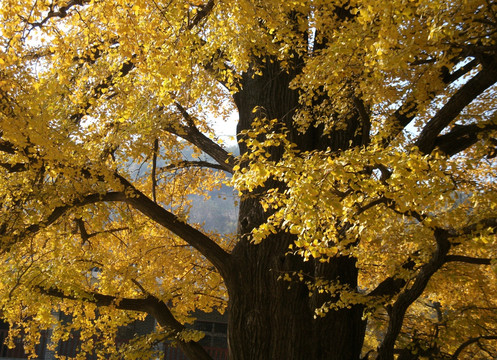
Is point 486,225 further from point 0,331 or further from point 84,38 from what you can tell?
point 0,331

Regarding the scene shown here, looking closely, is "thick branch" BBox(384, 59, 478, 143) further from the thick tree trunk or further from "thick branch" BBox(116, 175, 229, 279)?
"thick branch" BBox(116, 175, 229, 279)

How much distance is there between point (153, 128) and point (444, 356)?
454cm

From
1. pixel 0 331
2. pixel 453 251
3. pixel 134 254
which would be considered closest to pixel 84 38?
pixel 134 254

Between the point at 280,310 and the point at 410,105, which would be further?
Result: the point at 280,310

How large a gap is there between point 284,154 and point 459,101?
1911mm

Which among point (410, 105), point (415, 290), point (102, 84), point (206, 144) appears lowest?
point (415, 290)

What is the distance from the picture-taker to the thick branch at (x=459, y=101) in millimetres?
4777

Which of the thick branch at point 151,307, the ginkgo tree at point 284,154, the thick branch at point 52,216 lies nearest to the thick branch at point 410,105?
the ginkgo tree at point 284,154

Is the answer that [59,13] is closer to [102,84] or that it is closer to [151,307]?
[102,84]

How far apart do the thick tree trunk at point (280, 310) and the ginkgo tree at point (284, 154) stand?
19 mm

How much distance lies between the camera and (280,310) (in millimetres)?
6258

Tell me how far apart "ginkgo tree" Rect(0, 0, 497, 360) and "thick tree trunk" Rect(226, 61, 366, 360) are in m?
0.02

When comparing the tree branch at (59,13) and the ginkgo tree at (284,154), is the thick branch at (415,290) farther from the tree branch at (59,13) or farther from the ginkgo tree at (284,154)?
the tree branch at (59,13)

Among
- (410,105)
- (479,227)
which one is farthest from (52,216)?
(479,227)
